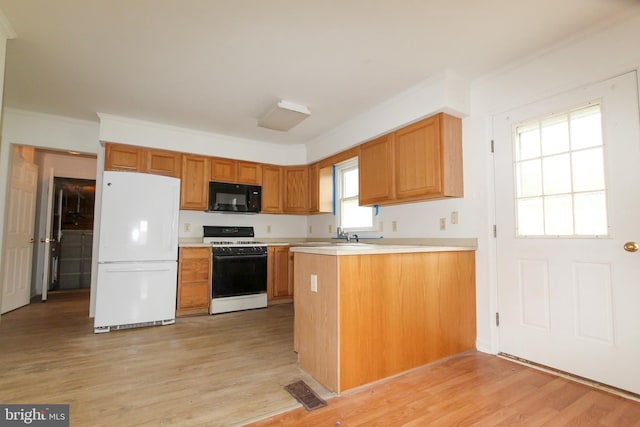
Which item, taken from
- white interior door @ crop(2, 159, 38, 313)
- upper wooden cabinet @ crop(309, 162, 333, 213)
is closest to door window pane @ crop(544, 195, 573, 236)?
upper wooden cabinet @ crop(309, 162, 333, 213)

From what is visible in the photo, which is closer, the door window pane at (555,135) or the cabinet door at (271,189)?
the door window pane at (555,135)

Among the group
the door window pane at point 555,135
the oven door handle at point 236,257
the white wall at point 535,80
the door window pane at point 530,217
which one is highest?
the white wall at point 535,80

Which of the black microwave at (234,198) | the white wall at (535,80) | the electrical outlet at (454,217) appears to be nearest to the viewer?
the white wall at (535,80)

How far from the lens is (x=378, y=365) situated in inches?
83.6

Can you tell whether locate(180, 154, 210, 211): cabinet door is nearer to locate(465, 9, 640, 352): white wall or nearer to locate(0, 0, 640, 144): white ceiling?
locate(0, 0, 640, 144): white ceiling

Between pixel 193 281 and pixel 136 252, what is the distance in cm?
79

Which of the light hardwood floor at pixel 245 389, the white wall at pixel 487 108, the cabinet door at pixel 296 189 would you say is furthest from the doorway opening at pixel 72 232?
the white wall at pixel 487 108

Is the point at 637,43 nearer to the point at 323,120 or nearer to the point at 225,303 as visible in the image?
the point at 323,120

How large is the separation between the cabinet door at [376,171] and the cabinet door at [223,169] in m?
1.96

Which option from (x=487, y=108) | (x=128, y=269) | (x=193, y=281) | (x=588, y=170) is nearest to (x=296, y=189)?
(x=193, y=281)

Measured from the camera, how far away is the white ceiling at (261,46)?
77.7 inches

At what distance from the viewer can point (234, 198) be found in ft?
14.9

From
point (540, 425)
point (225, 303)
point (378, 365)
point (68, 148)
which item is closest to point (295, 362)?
point (378, 365)

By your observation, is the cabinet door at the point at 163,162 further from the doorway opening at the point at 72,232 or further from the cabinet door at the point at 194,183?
the doorway opening at the point at 72,232
